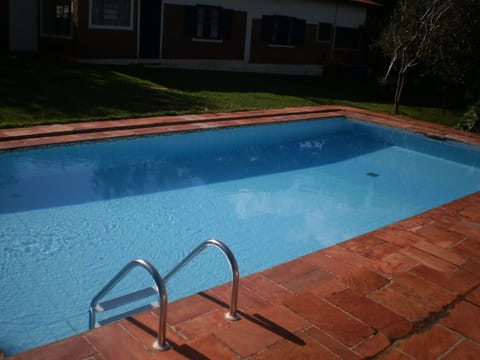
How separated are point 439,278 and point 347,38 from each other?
19.8 meters

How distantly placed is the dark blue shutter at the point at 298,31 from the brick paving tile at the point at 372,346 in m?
18.3

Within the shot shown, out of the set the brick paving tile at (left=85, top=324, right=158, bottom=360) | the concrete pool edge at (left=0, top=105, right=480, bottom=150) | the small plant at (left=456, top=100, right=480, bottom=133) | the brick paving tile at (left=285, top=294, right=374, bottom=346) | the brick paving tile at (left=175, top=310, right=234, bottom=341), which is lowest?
the brick paving tile at (left=175, top=310, right=234, bottom=341)

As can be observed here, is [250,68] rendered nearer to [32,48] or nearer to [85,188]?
[32,48]

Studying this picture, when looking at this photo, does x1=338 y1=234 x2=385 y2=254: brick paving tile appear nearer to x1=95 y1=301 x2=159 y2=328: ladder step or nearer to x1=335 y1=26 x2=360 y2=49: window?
x1=95 y1=301 x2=159 y2=328: ladder step

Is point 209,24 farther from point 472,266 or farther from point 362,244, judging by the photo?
point 472,266

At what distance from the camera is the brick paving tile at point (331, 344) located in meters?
2.64

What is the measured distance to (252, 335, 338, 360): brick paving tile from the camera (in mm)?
2557

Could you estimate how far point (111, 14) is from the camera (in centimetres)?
1496

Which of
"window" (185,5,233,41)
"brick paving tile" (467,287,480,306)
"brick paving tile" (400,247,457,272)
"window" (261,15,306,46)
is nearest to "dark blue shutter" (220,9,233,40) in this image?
"window" (185,5,233,41)

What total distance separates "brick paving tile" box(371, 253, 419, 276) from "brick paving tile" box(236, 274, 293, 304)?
2.86 ft

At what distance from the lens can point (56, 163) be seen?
738 cm

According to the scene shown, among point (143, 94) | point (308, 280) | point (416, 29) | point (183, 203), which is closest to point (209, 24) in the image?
point (143, 94)

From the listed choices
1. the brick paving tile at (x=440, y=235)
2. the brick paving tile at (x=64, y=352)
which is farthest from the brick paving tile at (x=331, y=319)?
the brick paving tile at (x=440, y=235)

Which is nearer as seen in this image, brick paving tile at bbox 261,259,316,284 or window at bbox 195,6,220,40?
brick paving tile at bbox 261,259,316,284
